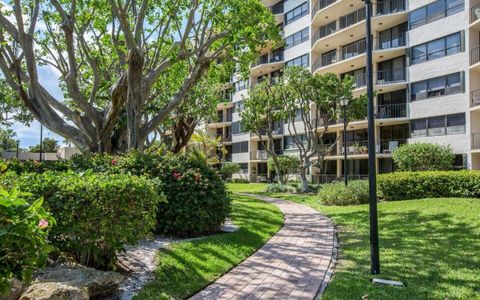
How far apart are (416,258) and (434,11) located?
85.9 feet

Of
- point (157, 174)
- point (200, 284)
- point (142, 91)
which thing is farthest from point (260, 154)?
point (200, 284)

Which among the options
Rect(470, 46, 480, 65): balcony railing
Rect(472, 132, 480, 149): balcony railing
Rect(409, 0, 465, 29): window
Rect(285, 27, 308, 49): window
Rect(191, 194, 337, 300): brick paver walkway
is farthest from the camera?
Rect(285, 27, 308, 49): window

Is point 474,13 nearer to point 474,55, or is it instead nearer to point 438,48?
point 474,55

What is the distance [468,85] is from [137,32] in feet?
73.0

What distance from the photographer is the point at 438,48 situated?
94.3ft

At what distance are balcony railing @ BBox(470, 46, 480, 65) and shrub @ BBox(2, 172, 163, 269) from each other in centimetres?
2667

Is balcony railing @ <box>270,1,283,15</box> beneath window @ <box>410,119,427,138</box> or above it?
above

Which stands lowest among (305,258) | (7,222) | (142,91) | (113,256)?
(305,258)

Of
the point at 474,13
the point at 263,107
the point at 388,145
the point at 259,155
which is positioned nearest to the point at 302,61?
the point at 259,155

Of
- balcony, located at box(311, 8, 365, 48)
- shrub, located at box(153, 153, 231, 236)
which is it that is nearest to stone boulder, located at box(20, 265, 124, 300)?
shrub, located at box(153, 153, 231, 236)

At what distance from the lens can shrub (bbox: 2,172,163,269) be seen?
18.4ft

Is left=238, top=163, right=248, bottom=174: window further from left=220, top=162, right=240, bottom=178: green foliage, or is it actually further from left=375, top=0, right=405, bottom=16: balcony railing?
left=375, top=0, right=405, bottom=16: balcony railing

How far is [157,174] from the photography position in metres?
10.1

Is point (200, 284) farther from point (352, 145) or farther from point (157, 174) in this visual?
point (352, 145)
